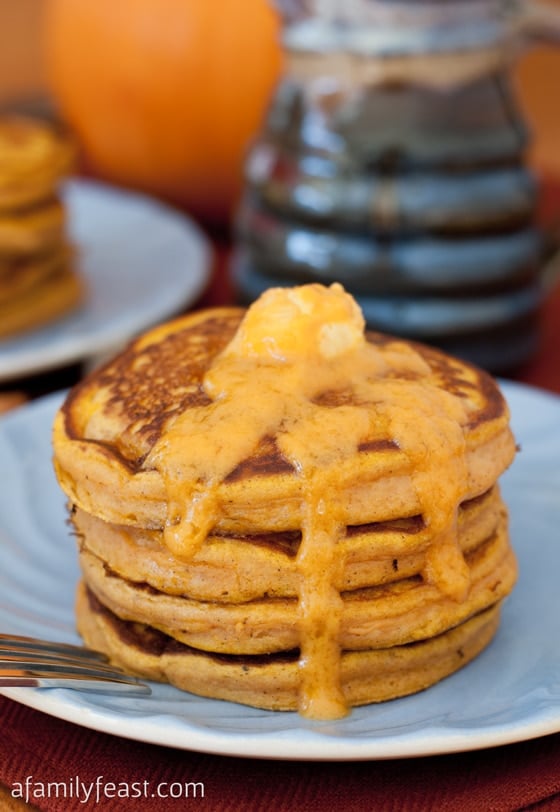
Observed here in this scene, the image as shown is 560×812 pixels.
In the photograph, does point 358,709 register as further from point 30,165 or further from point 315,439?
point 30,165

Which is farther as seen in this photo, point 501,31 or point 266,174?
point 266,174

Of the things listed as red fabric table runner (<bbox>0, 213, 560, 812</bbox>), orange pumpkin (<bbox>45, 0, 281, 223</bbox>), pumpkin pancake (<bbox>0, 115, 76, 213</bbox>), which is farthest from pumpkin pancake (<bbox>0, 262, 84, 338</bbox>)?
red fabric table runner (<bbox>0, 213, 560, 812</bbox>)

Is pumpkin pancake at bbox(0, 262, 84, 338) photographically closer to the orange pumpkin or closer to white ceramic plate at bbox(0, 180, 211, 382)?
white ceramic plate at bbox(0, 180, 211, 382)

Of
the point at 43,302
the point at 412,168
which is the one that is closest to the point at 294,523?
the point at 412,168

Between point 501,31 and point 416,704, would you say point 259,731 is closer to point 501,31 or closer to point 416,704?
point 416,704

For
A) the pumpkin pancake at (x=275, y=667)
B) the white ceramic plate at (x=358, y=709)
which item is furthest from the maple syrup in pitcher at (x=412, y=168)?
the pumpkin pancake at (x=275, y=667)

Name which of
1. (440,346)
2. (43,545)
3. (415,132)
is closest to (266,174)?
(415,132)
